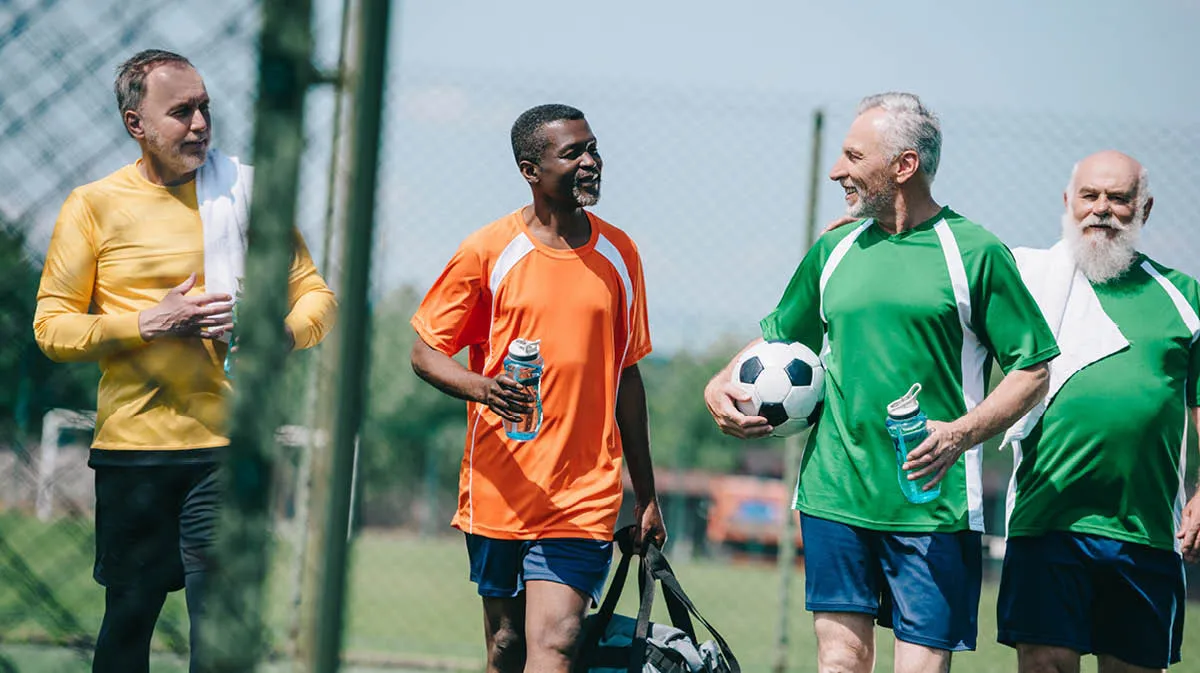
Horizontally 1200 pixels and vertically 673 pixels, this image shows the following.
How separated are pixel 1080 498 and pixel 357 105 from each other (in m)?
3.12

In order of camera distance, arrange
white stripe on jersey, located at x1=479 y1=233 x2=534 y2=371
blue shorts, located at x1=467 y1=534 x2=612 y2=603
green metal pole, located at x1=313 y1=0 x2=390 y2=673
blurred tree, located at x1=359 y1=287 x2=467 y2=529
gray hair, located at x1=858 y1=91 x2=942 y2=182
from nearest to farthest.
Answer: green metal pole, located at x1=313 y1=0 x2=390 y2=673 < gray hair, located at x1=858 y1=91 x2=942 y2=182 < blue shorts, located at x1=467 y1=534 x2=612 y2=603 < white stripe on jersey, located at x1=479 y1=233 x2=534 y2=371 < blurred tree, located at x1=359 y1=287 x2=467 y2=529

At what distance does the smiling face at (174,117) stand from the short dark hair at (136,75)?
1 cm

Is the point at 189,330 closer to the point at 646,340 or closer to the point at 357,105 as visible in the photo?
the point at 646,340

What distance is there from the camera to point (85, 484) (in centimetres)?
481

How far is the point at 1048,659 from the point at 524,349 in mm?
2006

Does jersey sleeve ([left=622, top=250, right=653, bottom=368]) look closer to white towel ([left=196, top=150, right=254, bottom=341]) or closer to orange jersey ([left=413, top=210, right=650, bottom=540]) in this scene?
orange jersey ([left=413, top=210, right=650, bottom=540])

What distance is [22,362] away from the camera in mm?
3867

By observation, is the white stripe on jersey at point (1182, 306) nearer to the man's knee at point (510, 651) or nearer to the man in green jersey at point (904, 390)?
the man in green jersey at point (904, 390)

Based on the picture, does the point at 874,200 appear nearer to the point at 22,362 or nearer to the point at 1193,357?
the point at 1193,357

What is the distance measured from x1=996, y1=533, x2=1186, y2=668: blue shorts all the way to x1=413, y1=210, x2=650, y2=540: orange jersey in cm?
139

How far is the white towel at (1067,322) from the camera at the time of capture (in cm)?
407

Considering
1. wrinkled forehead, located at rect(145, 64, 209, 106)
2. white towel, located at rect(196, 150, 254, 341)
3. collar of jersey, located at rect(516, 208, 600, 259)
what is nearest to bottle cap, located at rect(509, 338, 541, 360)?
collar of jersey, located at rect(516, 208, 600, 259)

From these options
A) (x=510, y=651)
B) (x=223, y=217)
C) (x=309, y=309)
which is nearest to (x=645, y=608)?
(x=510, y=651)

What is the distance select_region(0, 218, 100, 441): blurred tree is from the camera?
3.34 meters
